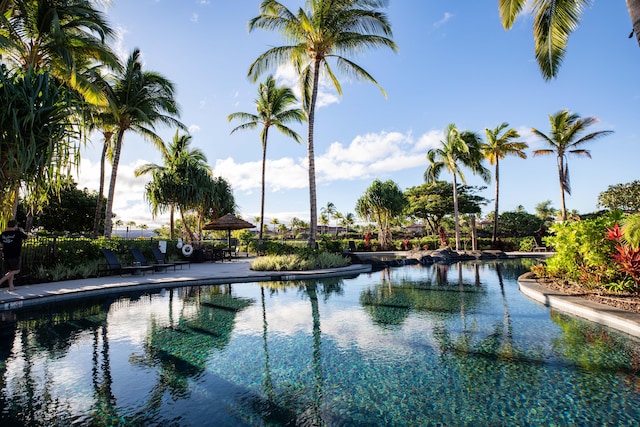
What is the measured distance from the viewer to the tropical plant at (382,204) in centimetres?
3326

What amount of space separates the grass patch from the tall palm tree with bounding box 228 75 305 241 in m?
9.70

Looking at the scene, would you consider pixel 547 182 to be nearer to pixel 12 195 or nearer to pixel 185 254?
pixel 185 254

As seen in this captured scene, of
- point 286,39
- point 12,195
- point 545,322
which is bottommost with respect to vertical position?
point 545,322

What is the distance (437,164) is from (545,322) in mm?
26281

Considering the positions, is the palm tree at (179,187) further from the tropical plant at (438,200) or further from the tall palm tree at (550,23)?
the tropical plant at (438,200)

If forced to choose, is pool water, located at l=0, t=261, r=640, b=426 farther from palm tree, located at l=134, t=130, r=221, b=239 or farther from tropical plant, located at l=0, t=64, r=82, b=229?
palm tree, located at l=134, t=130, r=221, b=239

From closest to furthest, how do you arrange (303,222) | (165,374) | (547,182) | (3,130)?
(165,374), (3,130), (547,182), (303,222)

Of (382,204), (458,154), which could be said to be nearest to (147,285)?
(458,154)

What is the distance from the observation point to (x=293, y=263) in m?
13.6

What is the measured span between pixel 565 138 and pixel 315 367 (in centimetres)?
3113

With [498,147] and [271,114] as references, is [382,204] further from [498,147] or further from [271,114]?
[271,114]

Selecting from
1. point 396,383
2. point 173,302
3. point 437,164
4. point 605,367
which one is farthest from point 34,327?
point 437,164

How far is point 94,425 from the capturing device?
2.81 m

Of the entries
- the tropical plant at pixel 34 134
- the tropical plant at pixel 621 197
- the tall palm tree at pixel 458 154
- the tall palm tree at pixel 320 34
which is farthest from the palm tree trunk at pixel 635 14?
the tropical plant at pixel 621 197
